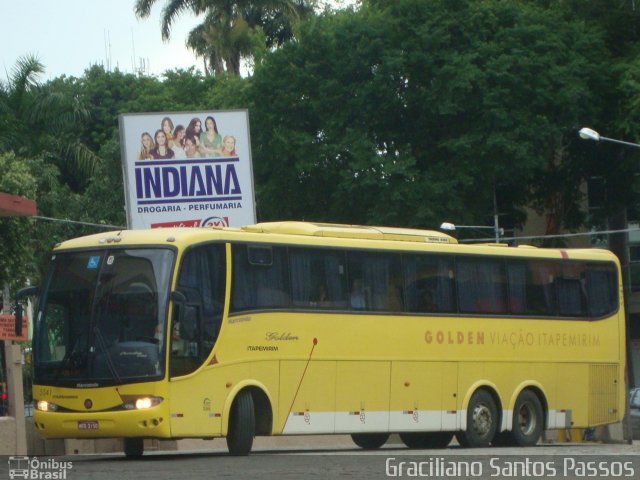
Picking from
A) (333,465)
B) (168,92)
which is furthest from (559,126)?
Result: (333,465)

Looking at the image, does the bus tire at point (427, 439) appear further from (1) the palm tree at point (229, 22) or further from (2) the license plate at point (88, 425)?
(1) the palm tree at point (229, 22)

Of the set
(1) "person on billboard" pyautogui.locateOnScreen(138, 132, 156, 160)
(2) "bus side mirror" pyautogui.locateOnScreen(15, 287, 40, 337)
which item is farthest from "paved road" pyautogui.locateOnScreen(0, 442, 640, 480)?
(1) "person on billboard" pyautogui.locateOnScreen(138, 132, 156, 160)

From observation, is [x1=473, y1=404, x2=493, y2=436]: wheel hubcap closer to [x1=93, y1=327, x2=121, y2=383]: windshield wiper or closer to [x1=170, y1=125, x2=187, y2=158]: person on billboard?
[x1=93, y1=327, x2=121, y2=383]: windshield wiper

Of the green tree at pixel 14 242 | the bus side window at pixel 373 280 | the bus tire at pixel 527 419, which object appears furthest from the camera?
the green tree at pixel 14 242

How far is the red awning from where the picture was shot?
2388 centimetres

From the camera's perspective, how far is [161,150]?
32.7 metres

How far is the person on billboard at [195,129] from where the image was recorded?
32875 mm

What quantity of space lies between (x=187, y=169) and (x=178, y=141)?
2.21ft

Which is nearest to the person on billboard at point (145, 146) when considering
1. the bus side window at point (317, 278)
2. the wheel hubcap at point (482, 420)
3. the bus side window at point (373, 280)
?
the bus side window at point (373, 280)

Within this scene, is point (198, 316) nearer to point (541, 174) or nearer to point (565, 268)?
point (565, 268)

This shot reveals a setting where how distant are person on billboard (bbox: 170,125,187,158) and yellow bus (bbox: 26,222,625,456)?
9.51m

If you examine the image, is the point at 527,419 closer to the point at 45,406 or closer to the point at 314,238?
the point at 314,238

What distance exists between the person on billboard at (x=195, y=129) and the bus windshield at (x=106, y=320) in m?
12.8

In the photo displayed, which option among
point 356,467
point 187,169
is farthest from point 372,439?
point 187,169
